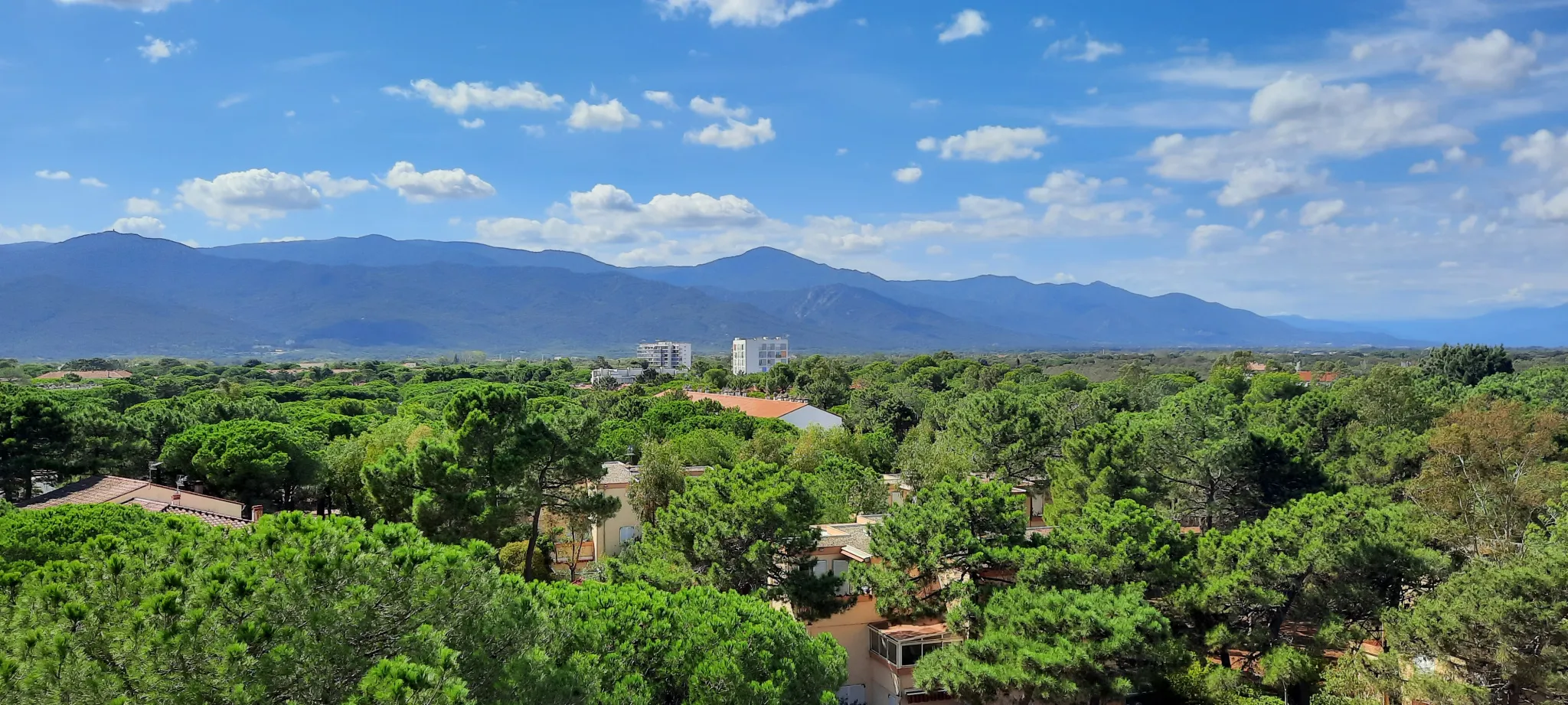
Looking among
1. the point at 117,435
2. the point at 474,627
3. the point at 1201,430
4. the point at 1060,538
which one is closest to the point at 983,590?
the point at 1060,538

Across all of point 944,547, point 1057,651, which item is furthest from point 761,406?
point 1057,651

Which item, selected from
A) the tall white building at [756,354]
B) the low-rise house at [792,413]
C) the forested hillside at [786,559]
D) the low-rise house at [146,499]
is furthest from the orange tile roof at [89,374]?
the low-rise house at [146,499]

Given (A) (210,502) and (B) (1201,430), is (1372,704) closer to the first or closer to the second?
(B) (1201,430)

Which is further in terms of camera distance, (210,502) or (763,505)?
(210,502)

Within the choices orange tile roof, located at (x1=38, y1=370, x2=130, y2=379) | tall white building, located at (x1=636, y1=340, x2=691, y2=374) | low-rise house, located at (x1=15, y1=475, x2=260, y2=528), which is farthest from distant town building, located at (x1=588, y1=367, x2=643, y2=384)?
low-rise house, located at (x1=15, y1=475, x2=260, y2=528)

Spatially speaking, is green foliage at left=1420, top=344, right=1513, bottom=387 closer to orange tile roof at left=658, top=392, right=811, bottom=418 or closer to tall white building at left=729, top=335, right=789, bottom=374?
orange tile roof at left=658, top=392, right=811, bottom=418

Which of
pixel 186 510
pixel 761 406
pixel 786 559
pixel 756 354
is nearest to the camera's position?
pixel 786 559

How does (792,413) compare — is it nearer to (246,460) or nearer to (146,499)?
(246,460)
